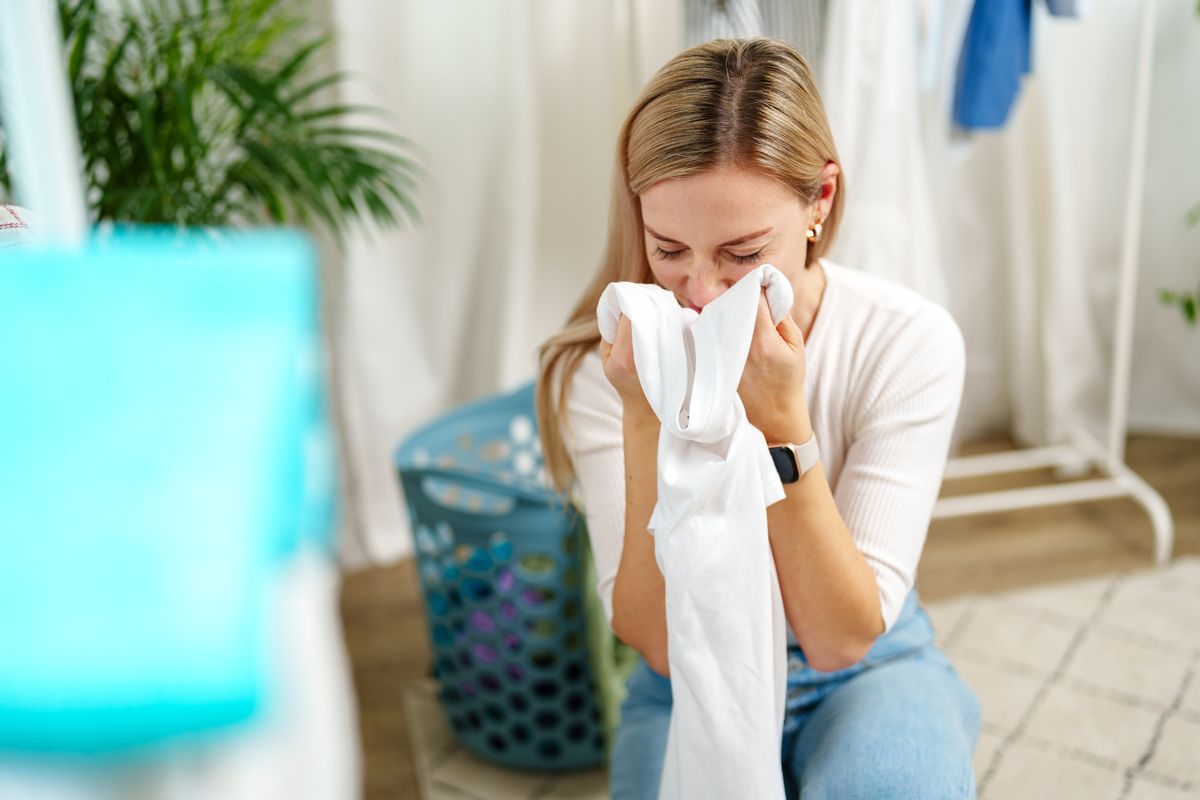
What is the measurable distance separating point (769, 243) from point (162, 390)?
653 millimetres

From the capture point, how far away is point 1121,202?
2.39 metres

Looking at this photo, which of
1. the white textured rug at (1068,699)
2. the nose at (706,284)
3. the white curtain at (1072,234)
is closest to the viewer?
the nose at (706,284)

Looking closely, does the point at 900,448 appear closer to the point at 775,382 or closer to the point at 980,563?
the point at 775,382

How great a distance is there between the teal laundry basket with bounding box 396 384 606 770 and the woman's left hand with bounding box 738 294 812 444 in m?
0.50

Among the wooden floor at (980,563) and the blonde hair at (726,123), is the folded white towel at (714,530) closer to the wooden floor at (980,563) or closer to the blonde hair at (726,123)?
the blonde hair at (726,123)

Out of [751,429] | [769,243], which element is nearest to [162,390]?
[751,429]

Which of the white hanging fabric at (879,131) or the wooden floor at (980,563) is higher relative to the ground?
the white hanging fabric at (879,131)

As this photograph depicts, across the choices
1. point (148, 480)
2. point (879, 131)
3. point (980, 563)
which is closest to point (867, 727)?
point (148, 480)

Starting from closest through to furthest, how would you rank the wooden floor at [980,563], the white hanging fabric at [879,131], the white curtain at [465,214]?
1. the white hanging fabric at [879,131]
2. the wooden floor at [980,563]
3. the white curtain at [465,214]

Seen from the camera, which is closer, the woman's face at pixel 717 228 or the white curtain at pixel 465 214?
the woman's face at pixel 717 228

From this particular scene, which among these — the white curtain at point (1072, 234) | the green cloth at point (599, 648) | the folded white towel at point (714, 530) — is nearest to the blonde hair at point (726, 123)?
the folded white towel at point (714, 530)

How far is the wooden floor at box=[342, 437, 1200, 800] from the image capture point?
186cm

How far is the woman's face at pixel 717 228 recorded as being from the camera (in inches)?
37.0

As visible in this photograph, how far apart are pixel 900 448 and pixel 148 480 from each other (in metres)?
0.77
